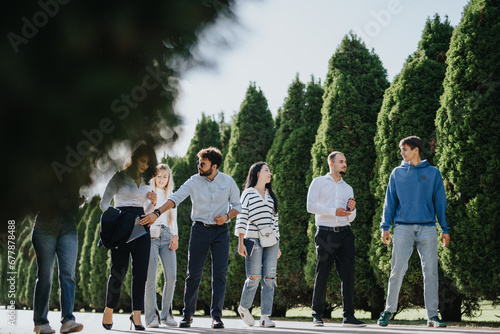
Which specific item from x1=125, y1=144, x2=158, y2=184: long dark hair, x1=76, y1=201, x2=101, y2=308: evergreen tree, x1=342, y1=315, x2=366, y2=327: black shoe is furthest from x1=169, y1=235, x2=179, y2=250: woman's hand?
x1=76, y1=201, x2=101, y2=308: evergreen tree

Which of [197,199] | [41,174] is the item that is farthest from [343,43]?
[41,174]

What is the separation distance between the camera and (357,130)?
1120 cm

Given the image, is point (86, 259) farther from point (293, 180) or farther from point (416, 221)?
point (416, 221)

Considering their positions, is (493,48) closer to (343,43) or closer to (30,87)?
(343,43)

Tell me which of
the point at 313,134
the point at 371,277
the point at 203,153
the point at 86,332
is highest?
the point at 313,134

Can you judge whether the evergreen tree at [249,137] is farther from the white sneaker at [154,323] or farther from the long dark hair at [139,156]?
the long dark hair at [139,156]

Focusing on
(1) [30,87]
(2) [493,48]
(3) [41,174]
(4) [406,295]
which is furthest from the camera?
(4) [406,295]

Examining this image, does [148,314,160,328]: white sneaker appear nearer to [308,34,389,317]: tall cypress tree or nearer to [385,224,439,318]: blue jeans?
[385,224,439,318]: blue jeans

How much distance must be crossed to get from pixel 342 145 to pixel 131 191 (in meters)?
6.28

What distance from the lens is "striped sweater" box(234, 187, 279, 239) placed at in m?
6.97

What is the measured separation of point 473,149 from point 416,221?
2066 mm

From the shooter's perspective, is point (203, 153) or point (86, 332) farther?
point (203, 153)

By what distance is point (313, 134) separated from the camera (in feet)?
42.9

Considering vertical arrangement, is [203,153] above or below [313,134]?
below
